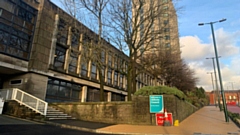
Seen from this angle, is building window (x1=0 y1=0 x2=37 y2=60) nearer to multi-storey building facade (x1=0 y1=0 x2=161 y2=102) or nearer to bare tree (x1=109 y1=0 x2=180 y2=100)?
multi-storey building facade (x1=0 y1=0 x2=161 y2=102)

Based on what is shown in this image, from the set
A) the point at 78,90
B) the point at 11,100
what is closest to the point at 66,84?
the point at 78,90

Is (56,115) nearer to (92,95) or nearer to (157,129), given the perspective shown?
(157,129)

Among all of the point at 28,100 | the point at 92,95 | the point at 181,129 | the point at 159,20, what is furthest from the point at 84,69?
the point at 181,129

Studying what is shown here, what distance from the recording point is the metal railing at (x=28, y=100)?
12.8 m

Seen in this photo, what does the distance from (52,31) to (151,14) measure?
36.1ft

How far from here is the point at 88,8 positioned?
16.1 m

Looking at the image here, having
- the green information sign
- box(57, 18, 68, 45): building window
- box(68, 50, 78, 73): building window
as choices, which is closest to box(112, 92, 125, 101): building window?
box(68, 50, 78, 73): building window

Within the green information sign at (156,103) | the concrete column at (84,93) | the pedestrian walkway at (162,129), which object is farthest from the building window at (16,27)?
the green information sign at (156,103)

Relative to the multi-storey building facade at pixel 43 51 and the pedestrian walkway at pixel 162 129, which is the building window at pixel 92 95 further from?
the pedestrian walkway at pixel 162 129

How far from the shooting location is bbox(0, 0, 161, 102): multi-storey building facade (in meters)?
15.9

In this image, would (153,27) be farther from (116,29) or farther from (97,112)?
(97,112)

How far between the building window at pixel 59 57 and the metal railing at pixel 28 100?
596cm

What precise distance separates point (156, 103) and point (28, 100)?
9.67 m

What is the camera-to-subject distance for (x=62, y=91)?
19953 millimetres
